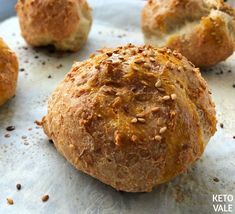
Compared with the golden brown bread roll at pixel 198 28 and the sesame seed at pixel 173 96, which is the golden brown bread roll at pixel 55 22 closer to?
the golden brown bread roll at pixel 198 28

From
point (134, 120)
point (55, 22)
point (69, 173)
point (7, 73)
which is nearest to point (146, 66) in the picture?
point (134, 120)

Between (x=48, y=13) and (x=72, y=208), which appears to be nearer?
(x=72, y=208)

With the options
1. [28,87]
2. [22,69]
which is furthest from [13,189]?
[22,69]

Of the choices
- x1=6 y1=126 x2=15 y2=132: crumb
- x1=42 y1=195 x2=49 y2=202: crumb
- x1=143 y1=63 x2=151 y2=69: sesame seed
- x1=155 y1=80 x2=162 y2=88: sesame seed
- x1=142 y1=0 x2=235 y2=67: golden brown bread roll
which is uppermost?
x1=143 y1=63 x2=151 y2=69: sesame seed

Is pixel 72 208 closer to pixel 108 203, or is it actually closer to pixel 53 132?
pixel 108 203

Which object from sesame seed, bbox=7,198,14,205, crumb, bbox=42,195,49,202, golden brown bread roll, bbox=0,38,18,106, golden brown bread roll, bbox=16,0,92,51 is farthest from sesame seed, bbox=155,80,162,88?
golden brown bread roll, bbox=16,0,92,51

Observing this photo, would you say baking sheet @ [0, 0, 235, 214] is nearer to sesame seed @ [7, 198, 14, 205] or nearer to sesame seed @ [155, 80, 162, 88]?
sesame seed @ [7, 198, 14, 205]

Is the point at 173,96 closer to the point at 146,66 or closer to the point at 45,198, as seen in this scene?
the point at 146,66
